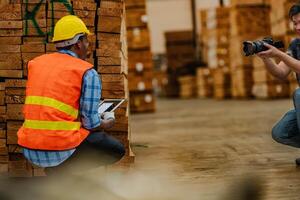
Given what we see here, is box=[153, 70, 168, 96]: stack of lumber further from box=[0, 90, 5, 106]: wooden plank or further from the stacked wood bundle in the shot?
box=[0, 90, 5, 106]: wooden plank

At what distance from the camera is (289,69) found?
14.7 feet

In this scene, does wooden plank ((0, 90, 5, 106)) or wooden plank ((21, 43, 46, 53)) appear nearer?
wooden plank ((0, 90, 5, 106))

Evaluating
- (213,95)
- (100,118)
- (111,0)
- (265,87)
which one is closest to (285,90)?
(265,87)

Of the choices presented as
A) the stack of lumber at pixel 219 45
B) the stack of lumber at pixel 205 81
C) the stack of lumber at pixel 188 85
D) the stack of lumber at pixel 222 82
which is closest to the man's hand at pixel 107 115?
the stack of lumber at pixel 219 45

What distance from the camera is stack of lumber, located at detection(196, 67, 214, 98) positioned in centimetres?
2162

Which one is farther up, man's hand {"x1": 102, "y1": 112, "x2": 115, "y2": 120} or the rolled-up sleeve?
the rolled-up sleeve

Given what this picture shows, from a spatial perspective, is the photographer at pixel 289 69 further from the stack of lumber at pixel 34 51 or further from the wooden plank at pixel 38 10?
the wooden plank at pixel 38 10

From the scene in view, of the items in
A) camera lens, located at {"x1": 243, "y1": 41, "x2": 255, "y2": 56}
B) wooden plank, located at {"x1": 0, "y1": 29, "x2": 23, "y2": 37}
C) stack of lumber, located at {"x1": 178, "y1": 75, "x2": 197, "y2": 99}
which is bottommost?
stack of lumber, located at {"x1": 178, "y1": 75, "x2": 197, "y2": 99}

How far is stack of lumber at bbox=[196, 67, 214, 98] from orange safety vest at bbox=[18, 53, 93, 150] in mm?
18080

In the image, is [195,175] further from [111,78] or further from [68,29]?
[68,29]

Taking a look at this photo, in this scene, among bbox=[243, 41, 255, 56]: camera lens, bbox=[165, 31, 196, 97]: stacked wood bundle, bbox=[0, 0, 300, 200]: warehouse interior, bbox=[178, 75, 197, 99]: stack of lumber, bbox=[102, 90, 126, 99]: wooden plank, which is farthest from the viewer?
bbox=[178, 75, 197, 99]: stack of lumber

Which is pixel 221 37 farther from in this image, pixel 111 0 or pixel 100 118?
pixel 100 118

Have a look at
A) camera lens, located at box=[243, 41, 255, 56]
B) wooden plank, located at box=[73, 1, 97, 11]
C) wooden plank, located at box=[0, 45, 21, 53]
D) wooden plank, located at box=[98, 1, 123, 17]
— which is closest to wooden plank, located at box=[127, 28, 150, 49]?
wooden plank, located at box=[98, 1, 123, 17]

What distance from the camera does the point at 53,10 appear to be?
4852 mm
